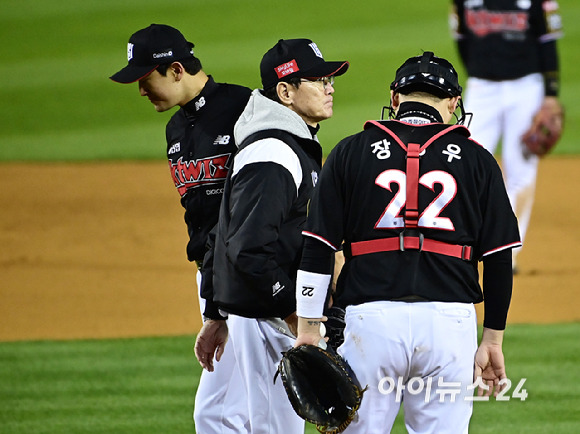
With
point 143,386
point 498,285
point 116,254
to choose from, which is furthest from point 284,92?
point 116,254

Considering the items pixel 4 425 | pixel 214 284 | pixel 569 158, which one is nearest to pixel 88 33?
pixel 569 158

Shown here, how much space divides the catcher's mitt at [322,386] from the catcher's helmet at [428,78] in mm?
899

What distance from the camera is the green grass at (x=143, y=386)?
5238 mm

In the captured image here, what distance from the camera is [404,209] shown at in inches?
124

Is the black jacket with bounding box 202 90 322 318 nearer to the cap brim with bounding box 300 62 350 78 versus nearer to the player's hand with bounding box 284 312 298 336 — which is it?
the player's hand with bounding box 284 312 298 336

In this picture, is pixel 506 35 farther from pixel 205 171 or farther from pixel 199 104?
pixel 205 171

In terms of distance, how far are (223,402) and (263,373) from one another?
19.3 inches

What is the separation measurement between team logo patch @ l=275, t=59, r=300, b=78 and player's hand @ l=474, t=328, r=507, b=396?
125cm

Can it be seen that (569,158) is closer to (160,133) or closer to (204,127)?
(160,133)

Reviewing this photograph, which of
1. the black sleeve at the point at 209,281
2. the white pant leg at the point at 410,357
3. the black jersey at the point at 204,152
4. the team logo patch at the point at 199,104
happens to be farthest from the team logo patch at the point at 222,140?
the white pant leg at the point at 410,357

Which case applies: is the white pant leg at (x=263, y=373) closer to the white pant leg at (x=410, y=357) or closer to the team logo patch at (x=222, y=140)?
the white pant leg at (x=410, y=357)

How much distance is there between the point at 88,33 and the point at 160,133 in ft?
16.2

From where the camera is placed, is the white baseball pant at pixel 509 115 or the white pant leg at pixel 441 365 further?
the white baseball pant at pixel 509 115

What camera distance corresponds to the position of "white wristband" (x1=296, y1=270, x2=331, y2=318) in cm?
322
